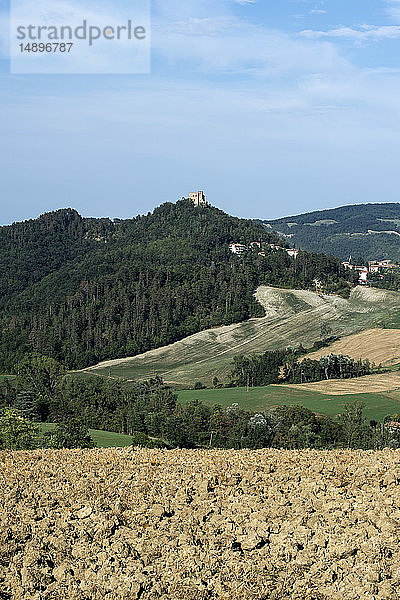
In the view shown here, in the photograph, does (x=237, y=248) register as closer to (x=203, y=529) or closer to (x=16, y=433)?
(x=16, y=433)

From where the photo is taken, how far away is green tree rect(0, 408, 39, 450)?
37656 millimetres

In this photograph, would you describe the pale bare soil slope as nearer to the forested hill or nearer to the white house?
the forested hill

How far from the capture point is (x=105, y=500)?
13.4 m

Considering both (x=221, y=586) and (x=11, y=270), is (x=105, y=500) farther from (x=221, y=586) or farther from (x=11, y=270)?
(x=11, y=270)

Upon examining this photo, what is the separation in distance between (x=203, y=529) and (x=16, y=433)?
1207 inches

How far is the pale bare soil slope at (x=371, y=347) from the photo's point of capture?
8581cm

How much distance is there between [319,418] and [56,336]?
272 ft

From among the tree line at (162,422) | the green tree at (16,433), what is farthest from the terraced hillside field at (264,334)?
the green tree at (16,433)

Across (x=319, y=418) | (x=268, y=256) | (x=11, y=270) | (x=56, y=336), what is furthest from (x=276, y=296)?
(x=11, y=270)

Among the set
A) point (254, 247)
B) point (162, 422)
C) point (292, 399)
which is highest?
point (254, 247)

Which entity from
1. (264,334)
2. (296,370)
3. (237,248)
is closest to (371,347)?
(296,370)

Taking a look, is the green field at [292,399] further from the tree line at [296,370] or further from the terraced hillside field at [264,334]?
the terraced hillside field at [264,334]

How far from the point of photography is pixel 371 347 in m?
91.2

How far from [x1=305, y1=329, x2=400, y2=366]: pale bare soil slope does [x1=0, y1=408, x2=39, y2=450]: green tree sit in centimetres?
5524
